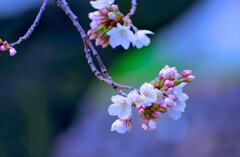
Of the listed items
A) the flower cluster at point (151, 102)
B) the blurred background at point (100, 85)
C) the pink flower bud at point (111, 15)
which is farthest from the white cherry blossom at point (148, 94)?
the blurred background at point (100, 85)

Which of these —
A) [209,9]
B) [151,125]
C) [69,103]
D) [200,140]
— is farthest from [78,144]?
[151,125]

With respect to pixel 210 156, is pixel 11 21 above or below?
above

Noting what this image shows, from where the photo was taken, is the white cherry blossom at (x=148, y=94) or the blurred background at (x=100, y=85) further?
the blurred background at (x=100, y=85)

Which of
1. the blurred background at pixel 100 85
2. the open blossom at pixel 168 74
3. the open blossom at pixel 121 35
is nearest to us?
the open blossom at pixel 121 35

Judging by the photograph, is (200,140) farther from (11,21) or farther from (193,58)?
(11,21)

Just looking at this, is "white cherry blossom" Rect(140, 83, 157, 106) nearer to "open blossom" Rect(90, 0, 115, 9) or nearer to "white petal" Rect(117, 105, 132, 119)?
"white petal" Rect(117, 105, 132, 119)

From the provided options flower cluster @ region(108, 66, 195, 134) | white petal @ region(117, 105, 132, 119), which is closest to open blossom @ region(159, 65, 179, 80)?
flower cluster @ region(108, 66, 195, 134)

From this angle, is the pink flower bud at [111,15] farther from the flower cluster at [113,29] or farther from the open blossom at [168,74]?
the open blossom at [168,74]

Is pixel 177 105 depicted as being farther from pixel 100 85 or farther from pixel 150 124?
pixel 100 85
